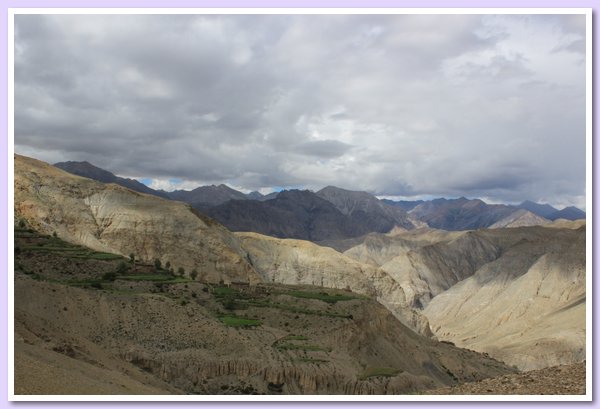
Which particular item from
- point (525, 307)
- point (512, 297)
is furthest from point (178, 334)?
point (512, 297)

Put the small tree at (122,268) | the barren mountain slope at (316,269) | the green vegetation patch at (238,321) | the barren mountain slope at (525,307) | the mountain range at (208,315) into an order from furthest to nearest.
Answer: the barren mountain slope at (316,269) → the barren mountain slope at (525,307) → the small tree at (122,268) → the green vegetation patch at (238,321) → the mountain range at (208,315)

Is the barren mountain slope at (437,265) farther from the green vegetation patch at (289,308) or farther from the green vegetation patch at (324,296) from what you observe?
the green vegetation patch at (289,308)

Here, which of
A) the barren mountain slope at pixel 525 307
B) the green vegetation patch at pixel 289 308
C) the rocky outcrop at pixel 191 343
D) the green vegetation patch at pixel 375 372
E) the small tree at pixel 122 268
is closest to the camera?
the rocky outcrop at pixel 191 343

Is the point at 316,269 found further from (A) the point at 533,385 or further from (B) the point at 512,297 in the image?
(A) the point at 533,385

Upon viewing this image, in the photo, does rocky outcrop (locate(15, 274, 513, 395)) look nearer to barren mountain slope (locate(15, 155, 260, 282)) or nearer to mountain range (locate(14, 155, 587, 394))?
mountain range (locate(14, 155, 587, 394))

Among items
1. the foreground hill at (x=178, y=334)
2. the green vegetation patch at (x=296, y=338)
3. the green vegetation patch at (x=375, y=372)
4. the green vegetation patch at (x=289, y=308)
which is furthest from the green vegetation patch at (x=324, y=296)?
the green vegetation patch at (x=375, y=372)

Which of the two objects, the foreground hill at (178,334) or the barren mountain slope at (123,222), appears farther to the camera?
the barren mountain slope at (123,222)

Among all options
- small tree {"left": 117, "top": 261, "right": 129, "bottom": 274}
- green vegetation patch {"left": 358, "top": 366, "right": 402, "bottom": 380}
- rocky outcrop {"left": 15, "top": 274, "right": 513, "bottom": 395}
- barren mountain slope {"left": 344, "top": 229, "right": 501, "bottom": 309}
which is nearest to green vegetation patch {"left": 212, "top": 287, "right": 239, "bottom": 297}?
rocky outcrop {"left": 15, "top": 274, "right": 513, "bottom": 395}

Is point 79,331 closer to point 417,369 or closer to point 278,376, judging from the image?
point 278,376

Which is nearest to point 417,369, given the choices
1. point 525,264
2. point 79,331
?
point 79,331
